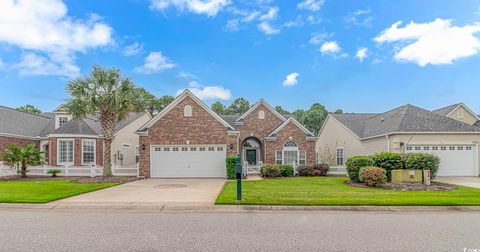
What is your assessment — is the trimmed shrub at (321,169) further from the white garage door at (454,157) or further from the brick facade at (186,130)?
the brick facade at (186,130)

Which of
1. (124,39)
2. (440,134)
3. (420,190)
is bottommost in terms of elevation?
(420,190)

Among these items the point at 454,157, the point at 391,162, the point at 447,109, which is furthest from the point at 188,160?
the point at 447,109

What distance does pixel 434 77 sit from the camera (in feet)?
70.2

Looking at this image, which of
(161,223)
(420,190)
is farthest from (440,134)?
(161,223)

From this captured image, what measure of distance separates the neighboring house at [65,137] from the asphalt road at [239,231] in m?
15.5

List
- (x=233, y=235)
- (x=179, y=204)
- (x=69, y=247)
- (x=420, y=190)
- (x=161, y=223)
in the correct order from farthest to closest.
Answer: (x=420, y=190) < (x=179, y=204) < (x=161, y=223) < (x=233, y=235) < (x=69, y=247)

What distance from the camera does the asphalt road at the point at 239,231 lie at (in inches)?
217

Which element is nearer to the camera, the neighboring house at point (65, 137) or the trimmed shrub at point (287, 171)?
the trimmed shrub at point (287, 171)

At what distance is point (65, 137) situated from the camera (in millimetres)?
23109

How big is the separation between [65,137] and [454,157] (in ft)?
91.4

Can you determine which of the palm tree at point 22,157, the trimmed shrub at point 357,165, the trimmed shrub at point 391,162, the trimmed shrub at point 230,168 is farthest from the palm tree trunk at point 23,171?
the trimmed shrub at point 391,162

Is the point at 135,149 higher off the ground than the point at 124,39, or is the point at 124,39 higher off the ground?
the point at 124,39

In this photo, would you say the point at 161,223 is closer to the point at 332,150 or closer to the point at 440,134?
the point at 440,134

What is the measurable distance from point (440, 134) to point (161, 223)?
20.8 m
